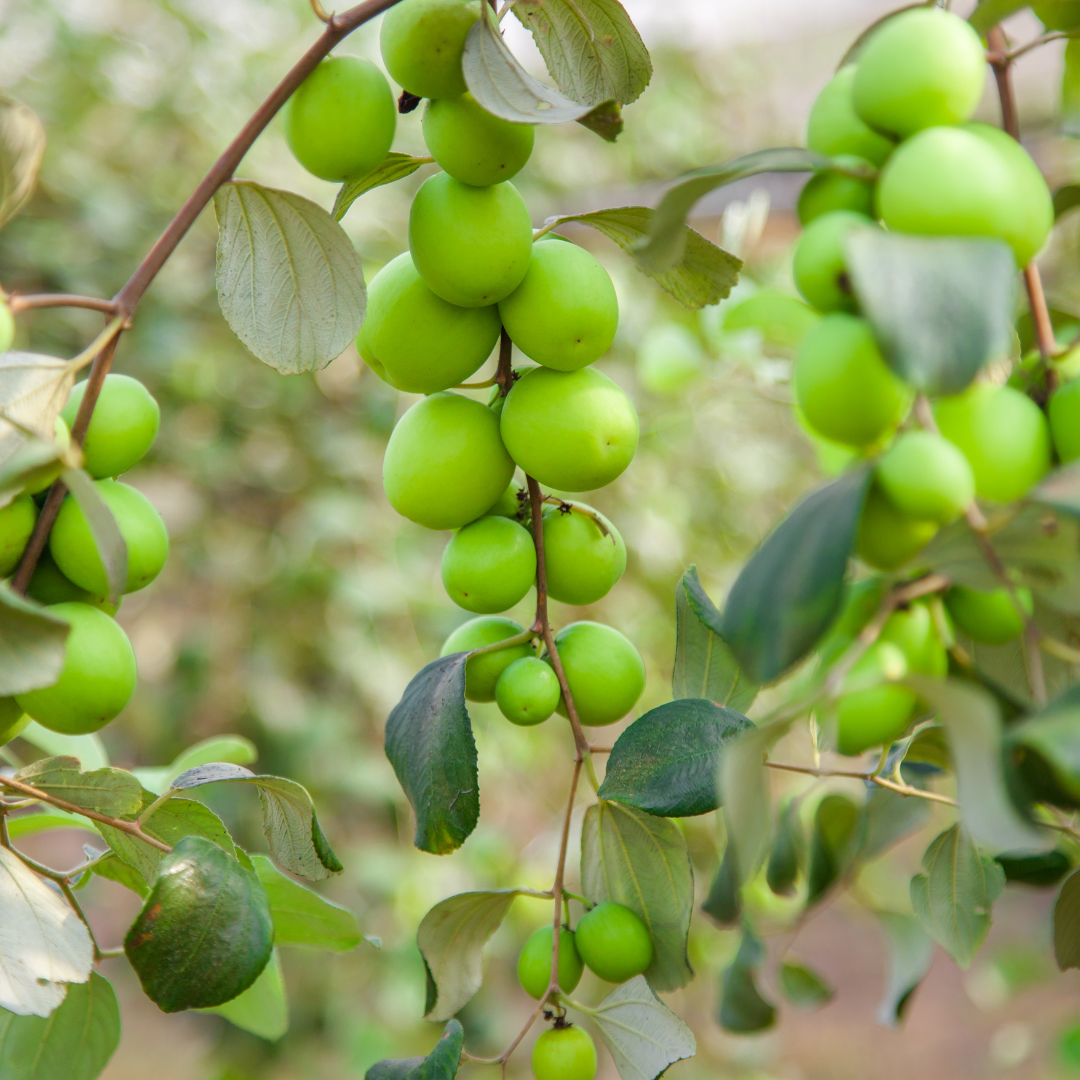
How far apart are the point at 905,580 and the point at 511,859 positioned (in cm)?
139

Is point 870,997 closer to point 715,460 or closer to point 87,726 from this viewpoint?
point 715,460

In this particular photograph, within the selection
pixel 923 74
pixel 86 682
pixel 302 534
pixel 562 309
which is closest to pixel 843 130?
pixel 923 74

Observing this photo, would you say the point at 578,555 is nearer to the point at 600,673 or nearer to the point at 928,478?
the point at 600,673

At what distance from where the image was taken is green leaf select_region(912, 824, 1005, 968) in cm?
44

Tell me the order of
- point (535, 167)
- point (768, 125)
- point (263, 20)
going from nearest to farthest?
point (263, 20)
point (535, 167)
point (768, 125)

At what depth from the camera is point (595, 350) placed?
40cm

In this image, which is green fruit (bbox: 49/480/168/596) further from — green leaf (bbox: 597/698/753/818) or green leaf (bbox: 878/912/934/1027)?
green leaf (bbox: 878/912/934/1027)

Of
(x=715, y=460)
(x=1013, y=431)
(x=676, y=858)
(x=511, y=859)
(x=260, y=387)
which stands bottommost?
(x=511, y=859)

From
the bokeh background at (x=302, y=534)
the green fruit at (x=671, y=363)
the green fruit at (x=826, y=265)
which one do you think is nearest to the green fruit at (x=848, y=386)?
the green fruit at (x=826, y=265)

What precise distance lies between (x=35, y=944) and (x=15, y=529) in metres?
0.17

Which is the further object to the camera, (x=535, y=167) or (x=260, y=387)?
(x=535, y=167)

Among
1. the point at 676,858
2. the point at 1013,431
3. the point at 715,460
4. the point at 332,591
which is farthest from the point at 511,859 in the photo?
the point at 1013,431

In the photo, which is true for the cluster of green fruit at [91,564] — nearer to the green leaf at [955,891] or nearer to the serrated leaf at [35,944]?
the serrated leaf at [35,944]

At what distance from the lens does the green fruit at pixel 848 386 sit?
0.24m
